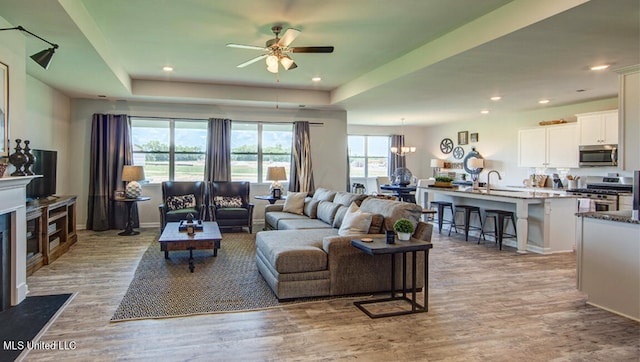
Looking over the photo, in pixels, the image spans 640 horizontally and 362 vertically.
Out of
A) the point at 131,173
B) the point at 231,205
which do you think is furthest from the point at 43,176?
the point at 231,205

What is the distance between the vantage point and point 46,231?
4.92 metres

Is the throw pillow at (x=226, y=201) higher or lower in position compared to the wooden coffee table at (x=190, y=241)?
higher

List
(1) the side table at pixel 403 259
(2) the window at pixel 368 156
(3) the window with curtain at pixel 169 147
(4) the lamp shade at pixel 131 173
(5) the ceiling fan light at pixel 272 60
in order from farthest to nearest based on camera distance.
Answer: (2) the window at pixel 368 156 → (3) the window with curtain at pixel 169 147 → (4) the lamp shade at pixel 131 173 → (5) the ceiling fan light at pixel 272 60 → (1) the side table at pixel 403 259

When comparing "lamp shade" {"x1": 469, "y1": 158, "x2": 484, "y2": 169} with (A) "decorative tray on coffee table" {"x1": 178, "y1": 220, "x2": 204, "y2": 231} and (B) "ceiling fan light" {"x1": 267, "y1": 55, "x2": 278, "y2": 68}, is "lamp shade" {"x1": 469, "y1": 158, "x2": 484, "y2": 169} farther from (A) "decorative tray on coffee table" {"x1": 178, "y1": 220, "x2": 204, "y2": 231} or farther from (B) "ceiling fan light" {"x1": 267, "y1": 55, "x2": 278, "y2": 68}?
(A) "decorative tray on coffee table" {"x1": 178, "y1": 220, "x2": 204, "y2": 231}

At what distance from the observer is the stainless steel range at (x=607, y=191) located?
21.9ft

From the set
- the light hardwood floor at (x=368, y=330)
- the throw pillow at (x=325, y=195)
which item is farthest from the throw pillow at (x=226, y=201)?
the light hardwood floor at (x=368, y=330)

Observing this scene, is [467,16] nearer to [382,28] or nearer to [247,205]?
[382,28]

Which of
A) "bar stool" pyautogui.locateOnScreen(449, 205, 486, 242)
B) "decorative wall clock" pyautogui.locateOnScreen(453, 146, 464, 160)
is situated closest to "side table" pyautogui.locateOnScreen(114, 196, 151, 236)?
"bar stool" pyautogui.locateOnScreen(449, 205, 486, 242)

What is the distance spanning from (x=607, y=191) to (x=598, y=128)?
1.20 meters

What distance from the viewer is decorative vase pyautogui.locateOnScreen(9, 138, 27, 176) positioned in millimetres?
3645

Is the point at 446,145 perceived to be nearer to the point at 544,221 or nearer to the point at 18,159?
the point at 544,221

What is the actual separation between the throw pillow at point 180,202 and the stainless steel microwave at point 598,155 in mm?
7501

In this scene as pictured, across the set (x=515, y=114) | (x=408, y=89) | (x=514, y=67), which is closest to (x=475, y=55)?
(x=514, y=67)

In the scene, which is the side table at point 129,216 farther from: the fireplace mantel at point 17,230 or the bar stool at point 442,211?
the bar stool at point 442,211
